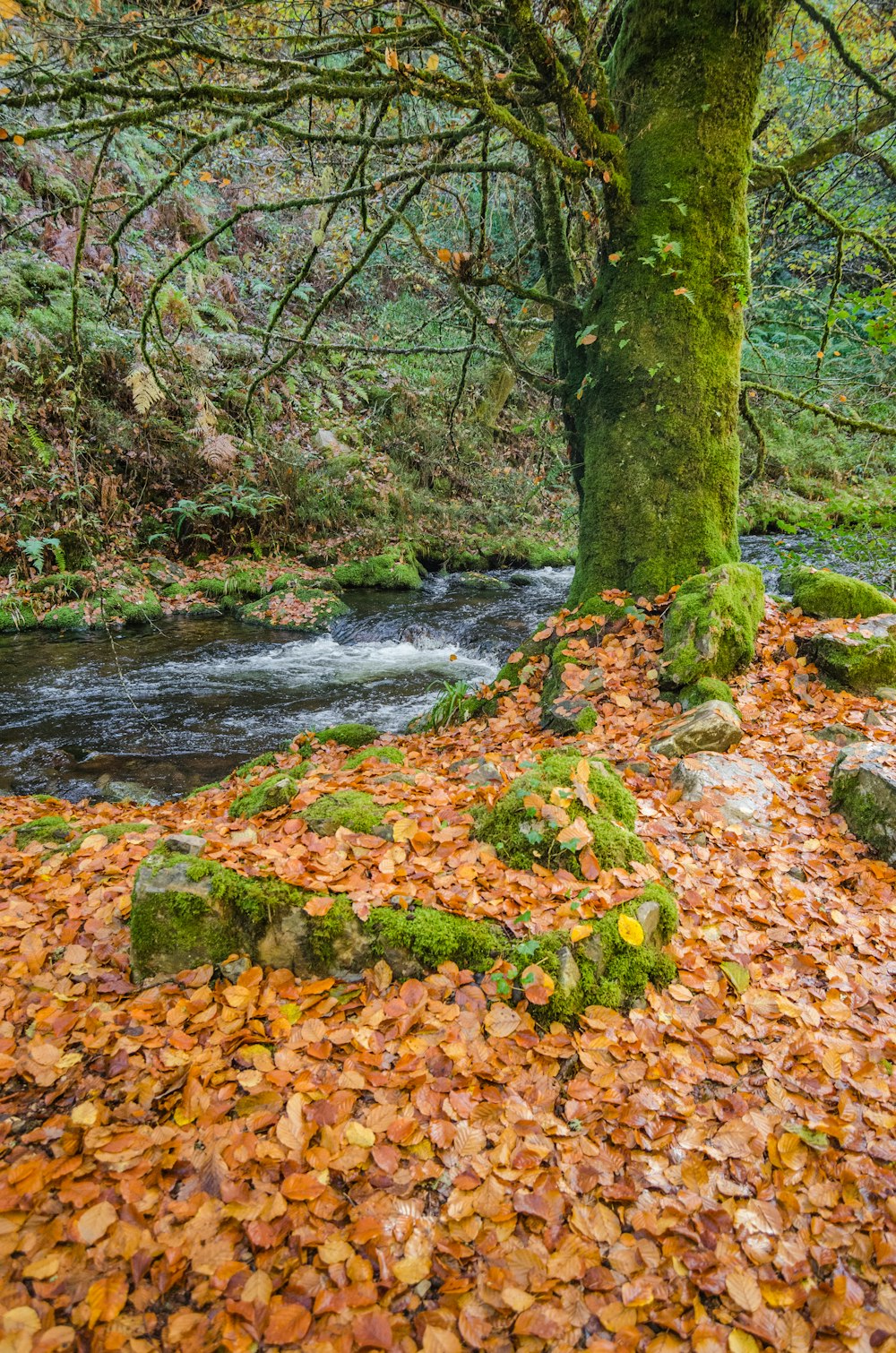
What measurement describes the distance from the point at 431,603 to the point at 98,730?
6.67 metres

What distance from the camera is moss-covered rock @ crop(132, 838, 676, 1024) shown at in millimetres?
2426

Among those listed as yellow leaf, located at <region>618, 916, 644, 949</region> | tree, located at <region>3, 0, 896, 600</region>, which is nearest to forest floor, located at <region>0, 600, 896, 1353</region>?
yellow leaf, located at <region>618, 916, 644, 949</region>

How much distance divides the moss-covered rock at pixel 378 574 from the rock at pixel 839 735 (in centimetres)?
976

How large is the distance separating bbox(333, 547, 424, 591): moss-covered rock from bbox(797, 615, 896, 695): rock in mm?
9167

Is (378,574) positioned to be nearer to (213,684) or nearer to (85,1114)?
(213,684)

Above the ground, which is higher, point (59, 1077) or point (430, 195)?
point (430, 195)

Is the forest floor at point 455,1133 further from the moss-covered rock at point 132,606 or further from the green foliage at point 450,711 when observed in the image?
the moss-covered rock at point 132,606

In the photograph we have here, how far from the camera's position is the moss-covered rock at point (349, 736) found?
232 inches

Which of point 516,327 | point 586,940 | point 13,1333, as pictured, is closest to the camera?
point 13,1333

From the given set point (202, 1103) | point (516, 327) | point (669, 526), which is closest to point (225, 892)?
point (202, 1103)

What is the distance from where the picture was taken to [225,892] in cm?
261

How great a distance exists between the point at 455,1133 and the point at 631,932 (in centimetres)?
96

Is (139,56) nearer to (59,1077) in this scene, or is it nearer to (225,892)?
(225,892)

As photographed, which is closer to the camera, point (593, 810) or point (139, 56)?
point (593, 810)
